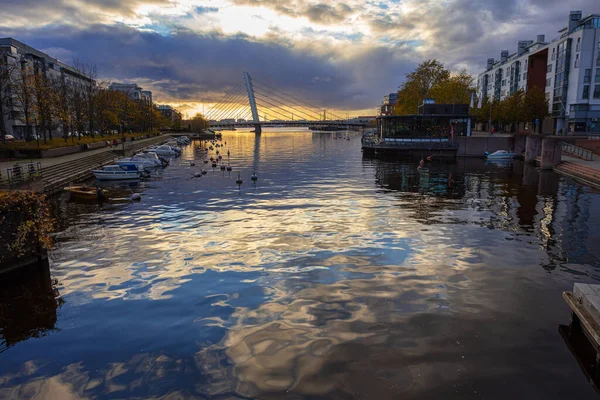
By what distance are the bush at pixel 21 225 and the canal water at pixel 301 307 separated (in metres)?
1.68

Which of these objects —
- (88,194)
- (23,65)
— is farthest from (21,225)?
(23,65)

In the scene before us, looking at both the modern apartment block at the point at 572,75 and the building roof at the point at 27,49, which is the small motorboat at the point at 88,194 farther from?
the modern apartment block at the point at 572,75

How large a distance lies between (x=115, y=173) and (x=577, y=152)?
63429 mm

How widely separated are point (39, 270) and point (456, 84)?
11706 cm

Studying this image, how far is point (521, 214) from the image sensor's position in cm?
2942

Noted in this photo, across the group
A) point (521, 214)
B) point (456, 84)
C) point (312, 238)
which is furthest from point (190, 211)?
point (456, 84)

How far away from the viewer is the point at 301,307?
1423 centimetres

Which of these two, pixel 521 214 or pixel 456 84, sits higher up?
pixel 456 84

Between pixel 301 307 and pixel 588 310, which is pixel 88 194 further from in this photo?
pixel 588 310

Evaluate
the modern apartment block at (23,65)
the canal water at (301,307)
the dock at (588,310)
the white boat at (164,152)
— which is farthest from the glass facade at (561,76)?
the modern apartment block at (23,65)

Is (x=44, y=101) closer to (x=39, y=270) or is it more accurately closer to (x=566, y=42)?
(x=39, y=270)

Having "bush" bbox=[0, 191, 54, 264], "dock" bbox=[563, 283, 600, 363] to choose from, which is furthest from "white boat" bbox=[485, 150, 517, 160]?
"bush" bbox=[0, 191, 54, 264]

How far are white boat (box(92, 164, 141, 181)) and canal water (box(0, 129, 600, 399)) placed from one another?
1846cm

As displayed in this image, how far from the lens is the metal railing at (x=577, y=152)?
55594mm
